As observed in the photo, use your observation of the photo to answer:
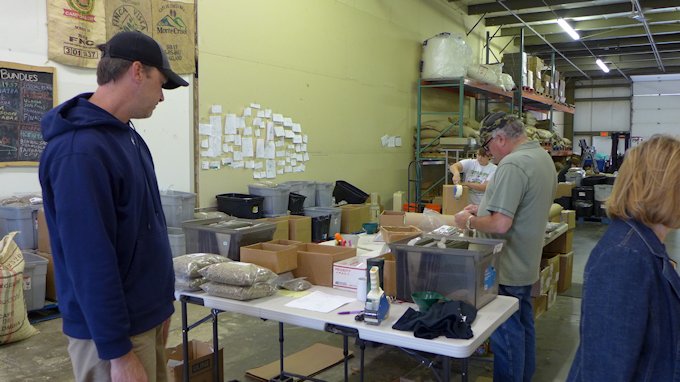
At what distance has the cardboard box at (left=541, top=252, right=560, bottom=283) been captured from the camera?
16.1ft

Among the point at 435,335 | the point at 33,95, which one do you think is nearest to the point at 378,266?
the point at 435,335

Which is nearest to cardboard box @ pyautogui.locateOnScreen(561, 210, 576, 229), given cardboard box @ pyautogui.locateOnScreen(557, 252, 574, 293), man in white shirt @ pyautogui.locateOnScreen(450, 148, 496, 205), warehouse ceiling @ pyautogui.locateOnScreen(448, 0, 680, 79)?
cardboard box @ pyautogui.locateOnScreen(557, 252, 574, 293)

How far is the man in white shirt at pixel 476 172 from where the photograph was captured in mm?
5535

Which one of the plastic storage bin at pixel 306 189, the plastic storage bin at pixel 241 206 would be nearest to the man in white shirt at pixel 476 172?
the plastic storage bin at pixel 306 189

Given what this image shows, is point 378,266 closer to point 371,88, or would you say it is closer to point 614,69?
point 371,88

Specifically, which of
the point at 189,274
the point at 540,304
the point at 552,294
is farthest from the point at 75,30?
the point at 552,294

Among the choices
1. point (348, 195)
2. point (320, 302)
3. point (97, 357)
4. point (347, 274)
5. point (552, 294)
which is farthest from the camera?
point (348, 195)

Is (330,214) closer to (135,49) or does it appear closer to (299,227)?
(299,227)

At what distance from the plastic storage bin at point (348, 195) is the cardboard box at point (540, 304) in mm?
2817

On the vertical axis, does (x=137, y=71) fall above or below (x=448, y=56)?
below

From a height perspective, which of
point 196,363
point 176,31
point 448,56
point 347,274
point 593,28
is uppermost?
point 593,28

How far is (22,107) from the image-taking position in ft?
14.2

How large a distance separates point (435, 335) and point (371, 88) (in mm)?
6521

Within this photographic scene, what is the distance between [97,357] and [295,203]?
4.43 meters
